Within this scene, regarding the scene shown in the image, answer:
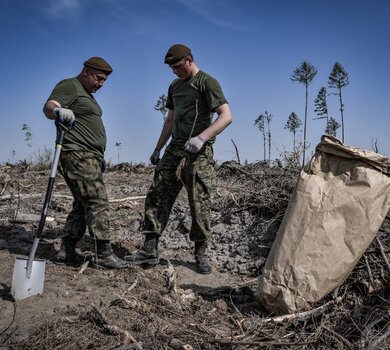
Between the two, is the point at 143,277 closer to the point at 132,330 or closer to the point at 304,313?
the point at 132,330

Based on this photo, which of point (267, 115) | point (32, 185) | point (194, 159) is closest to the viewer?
point (194, 159)

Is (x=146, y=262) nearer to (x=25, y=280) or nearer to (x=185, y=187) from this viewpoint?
(x=185, y=187)

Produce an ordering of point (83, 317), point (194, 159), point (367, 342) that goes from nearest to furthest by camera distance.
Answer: point (367, 342) < point (83, 317) < point (194, 159)

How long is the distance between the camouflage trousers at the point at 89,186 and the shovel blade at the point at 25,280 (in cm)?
68

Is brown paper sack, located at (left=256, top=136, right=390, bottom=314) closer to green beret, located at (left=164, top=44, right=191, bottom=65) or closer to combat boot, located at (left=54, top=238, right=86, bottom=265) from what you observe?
green beret, located at (left=164, top=44, right=191, bottom=65)

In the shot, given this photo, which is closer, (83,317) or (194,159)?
(83,317)

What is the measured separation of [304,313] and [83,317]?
52.2 inches

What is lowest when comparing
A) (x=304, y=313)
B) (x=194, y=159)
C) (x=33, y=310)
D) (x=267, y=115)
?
(x=33, y=310)

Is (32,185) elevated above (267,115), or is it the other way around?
(267,115)

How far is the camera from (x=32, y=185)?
266 inches

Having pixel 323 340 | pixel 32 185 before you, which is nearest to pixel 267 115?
pixel 32 185

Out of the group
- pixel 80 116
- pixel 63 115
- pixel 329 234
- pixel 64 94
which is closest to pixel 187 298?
pixel 329 234

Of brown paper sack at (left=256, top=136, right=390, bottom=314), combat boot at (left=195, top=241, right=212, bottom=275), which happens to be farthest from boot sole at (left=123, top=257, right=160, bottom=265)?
brown paper sack at (left=256, top=136, right=390, bottom=314)

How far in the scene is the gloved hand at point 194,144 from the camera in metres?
3.34
